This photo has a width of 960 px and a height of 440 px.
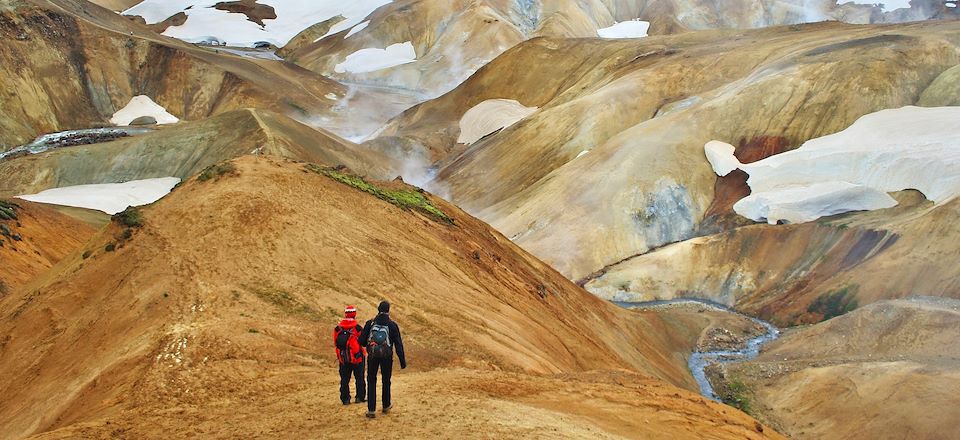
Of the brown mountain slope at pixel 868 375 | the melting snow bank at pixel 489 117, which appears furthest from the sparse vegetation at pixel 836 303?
the melting snow bank at pixel 489 117

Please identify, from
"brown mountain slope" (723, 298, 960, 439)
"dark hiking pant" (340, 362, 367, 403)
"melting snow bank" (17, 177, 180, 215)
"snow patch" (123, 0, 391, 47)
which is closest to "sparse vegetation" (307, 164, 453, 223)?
"dark hiking pant" (340, 362, 367, 403)

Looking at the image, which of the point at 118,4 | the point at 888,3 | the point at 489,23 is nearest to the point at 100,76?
the point at 489,23

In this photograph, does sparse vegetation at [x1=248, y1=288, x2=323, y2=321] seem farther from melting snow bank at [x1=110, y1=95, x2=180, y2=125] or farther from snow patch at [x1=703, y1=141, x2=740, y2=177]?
melting snow bank at [x1=110, y1=95, x2=180, y2=125]

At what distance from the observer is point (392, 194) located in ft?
77.2

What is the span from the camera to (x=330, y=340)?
14.5 m

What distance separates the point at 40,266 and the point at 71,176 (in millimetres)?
23269

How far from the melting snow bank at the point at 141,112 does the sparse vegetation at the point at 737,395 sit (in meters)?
64.8

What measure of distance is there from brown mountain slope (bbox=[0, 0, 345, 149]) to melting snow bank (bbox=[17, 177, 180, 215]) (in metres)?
20.6

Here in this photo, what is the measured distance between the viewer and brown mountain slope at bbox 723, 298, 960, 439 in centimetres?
2155

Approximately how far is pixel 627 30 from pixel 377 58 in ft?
126

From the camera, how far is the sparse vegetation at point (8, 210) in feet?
103

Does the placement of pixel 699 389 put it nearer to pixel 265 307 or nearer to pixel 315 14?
pixel 265 307

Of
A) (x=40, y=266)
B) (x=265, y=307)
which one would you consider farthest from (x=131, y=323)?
(x=40, y=266)

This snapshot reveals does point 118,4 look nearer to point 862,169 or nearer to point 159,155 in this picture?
point 159,155
